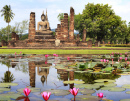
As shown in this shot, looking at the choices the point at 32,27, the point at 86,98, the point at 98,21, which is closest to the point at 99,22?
the point at 98,21

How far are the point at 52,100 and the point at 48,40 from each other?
37446 millimetres

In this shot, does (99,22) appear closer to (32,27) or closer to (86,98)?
(32,27)

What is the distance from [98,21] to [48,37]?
71.5 feet

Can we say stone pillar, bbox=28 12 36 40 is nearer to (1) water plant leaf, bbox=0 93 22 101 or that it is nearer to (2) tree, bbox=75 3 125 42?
(2) tree, bbox=75 3 125 42

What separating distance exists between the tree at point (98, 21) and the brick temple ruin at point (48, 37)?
59.7 ft

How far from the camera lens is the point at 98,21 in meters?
61.1

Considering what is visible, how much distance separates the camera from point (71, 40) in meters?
41.6

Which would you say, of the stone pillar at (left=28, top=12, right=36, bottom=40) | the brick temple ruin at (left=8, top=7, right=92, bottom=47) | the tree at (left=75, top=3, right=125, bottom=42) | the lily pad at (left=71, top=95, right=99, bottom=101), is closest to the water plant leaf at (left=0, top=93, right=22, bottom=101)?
the lily pad at (left=71, top=95, right=99, bottom=101)

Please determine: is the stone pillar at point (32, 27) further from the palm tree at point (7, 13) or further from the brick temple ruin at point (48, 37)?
the palm tree at point (7, 13)

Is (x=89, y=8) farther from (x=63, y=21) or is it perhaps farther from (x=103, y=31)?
(x=63, y=21)

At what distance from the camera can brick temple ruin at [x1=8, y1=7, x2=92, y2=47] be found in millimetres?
41094

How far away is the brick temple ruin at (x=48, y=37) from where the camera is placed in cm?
4109

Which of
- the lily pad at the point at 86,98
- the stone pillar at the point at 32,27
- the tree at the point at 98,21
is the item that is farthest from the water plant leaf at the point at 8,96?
the tree at the point at 98,21

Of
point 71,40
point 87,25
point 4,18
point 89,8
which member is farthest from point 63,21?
point 4,18
